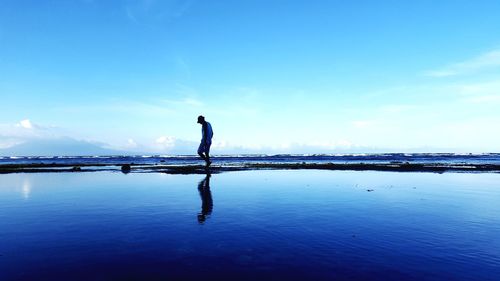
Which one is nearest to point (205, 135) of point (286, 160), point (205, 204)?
point (205, 204)

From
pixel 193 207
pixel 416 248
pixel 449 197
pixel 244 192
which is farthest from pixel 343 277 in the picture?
pixel 449 197

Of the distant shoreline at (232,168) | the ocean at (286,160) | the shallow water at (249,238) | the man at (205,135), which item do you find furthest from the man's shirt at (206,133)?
the ocean at (286,160)

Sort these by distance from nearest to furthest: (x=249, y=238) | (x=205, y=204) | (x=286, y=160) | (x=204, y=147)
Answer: (x=249, y=238), (x=205, y=204), (x=204, y=147), (x=286, y=160)

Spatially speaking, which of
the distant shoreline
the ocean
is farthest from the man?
the ocean

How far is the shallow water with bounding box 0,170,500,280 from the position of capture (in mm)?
4676

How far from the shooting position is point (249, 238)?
643cm

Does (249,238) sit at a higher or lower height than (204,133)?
lower

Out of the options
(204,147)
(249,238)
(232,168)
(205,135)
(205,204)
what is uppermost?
(205,135)

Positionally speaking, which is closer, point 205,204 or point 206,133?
point 205,204

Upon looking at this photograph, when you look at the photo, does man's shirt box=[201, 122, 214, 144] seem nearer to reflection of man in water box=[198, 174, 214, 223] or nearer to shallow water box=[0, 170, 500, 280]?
reflection of man in water box=[198, 174, 214, 223]

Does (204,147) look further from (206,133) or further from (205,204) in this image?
(205,204)

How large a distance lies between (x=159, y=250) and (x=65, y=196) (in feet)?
28.1

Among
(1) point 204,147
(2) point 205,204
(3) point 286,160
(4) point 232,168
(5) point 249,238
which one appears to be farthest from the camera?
(3) point 286,160

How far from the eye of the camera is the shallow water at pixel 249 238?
184 inches
